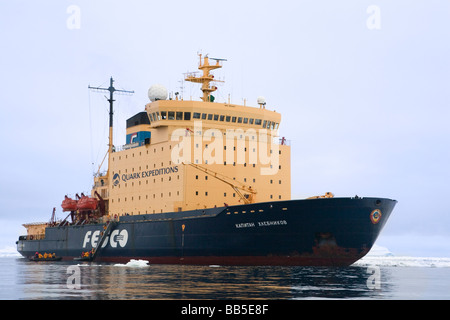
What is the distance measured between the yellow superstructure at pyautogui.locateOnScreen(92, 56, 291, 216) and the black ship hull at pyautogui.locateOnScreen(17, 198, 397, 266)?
2078 mm

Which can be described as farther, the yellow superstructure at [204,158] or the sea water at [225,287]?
the yellow superstructure at [204,158]

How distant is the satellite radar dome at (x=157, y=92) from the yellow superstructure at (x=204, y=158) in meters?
2.26

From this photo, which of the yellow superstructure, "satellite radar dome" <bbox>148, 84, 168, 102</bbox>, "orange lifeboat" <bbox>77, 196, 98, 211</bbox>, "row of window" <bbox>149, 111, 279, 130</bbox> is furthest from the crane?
"orange lifeboat" <bbox>77, 196, 98, 211</bbox>

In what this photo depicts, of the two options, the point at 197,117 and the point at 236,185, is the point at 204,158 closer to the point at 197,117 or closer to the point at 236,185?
the point at 236,185

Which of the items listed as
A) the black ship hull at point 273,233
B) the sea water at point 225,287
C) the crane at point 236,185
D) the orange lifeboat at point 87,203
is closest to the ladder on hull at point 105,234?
the black ship hull at point 273,233

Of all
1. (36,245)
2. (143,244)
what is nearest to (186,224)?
(143,244)

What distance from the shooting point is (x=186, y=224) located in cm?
3928

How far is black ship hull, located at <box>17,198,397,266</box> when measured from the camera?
3469 centimetres

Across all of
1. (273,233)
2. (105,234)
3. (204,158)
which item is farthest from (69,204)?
(273,233)

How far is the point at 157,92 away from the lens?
46750mm

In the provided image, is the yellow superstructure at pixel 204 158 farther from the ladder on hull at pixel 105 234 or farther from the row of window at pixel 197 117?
the ladder on hull at pixel 105 234

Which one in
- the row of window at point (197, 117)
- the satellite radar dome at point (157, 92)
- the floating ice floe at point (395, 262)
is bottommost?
the floating ice floe at point (395, 262)

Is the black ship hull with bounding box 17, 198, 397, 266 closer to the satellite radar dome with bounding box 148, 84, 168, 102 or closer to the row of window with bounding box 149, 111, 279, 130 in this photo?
the row of window with bounding box 149, 111, 279, 130

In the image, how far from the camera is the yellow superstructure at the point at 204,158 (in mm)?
40781
